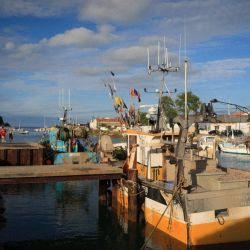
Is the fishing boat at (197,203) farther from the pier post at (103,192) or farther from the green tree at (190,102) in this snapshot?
the green tree at (190,102)

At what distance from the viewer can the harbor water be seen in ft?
57.9

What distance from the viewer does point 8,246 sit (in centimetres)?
1745

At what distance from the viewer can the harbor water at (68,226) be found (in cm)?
1766

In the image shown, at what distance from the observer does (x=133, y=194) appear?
19984 mm

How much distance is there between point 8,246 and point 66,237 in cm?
281

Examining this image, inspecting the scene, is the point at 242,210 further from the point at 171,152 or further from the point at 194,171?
the point at 171,152

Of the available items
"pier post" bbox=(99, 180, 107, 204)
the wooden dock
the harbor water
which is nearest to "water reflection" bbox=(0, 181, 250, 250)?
the harbor water

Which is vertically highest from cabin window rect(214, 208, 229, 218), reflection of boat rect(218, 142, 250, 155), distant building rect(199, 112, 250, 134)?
distant building rect(199, 112, 250, 134)

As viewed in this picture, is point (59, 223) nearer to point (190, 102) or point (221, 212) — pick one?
point (221, 212)

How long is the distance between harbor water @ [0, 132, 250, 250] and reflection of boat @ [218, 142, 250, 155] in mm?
40813

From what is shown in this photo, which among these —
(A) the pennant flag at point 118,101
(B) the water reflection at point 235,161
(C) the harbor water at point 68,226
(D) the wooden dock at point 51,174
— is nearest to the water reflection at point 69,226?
(C) the harbor water at point 68,226

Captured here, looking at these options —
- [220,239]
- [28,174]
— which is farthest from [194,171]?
[28,174]

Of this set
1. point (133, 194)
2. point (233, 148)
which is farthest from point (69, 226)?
point (233, 148)

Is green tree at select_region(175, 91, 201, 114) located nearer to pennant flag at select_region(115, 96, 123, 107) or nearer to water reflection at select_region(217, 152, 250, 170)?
water reflection at select_region(217, 152, 250, 170)
